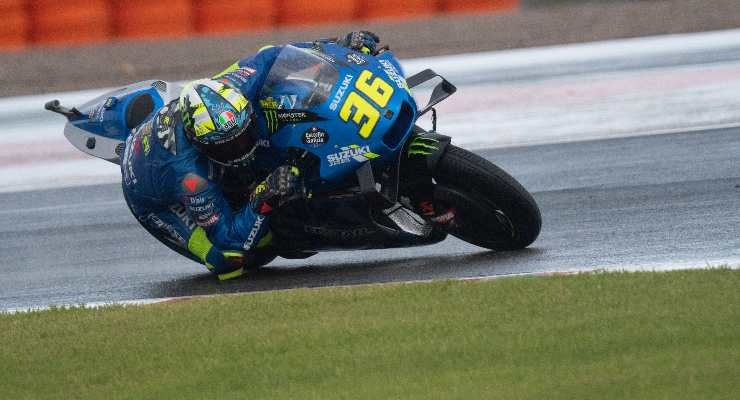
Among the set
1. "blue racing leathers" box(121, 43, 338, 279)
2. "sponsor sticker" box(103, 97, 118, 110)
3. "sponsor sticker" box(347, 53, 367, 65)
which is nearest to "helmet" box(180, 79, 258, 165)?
"blue racing leathers" box(121, 43, 338, 279)

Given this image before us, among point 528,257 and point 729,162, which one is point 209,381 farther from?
point 729,162

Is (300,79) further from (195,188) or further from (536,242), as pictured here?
(536,242)

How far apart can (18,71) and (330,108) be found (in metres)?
11.2

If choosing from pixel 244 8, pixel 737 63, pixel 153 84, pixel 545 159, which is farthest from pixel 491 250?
pixel 244 8

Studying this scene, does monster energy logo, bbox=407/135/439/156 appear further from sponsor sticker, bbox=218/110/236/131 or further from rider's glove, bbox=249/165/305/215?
sponsor sticker, bbox=218/110/236/131

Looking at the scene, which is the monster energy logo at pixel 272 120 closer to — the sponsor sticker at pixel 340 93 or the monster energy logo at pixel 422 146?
the sponsor sticker at pixel 340 93

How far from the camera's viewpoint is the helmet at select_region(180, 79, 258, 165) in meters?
6.90

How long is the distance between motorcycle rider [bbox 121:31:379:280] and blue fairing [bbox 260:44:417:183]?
0.15 m

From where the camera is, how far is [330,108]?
686 cm

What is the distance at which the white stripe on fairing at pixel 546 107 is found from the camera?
11.5 metres

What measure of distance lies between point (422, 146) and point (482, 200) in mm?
426

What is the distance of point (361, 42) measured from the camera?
734 cm

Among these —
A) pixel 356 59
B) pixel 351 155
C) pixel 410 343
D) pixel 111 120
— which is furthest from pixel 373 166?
pixel 111 120

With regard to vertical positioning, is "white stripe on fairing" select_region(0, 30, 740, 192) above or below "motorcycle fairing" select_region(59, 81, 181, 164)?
below
